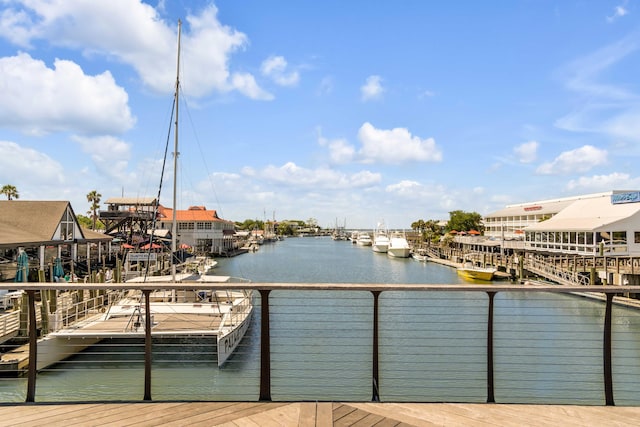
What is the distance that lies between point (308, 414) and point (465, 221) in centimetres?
9339

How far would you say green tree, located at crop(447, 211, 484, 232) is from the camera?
9094 cm

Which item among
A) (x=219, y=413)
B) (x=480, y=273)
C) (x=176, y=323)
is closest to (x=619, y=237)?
(x=480, y=273)

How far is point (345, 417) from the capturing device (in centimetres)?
321

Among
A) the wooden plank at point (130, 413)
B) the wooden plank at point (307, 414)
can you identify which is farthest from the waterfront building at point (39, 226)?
the wooden plank at point (307, 414)

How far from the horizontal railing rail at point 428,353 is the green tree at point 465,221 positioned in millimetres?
64231

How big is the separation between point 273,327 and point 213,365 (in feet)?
14.9

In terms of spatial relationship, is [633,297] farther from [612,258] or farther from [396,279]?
[396,279]

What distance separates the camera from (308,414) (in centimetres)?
324

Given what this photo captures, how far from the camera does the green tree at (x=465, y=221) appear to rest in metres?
90.9

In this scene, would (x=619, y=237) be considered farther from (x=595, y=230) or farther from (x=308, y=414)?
(x=308, y=414)

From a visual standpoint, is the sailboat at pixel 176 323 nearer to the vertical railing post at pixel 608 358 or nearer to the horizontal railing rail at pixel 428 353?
the horizontal railing rail at pixel 428 353

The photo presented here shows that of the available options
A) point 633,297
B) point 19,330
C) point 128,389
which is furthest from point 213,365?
point 633,297

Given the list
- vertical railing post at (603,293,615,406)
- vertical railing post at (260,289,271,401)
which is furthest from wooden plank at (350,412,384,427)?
vertical railing post at (603,293,615,406)

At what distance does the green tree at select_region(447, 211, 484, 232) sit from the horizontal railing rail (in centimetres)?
6423
